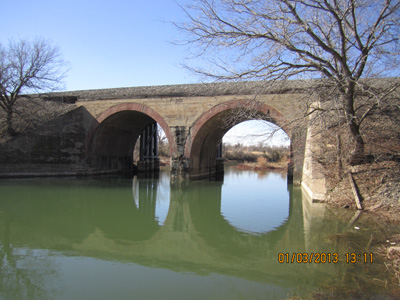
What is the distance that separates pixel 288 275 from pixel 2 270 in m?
3.58

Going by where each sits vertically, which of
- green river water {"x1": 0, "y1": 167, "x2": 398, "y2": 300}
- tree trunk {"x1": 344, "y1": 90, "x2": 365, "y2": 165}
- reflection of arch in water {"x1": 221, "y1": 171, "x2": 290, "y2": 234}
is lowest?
reflection of arch in water {"x1": 221, "y1": 171, "x2": 290, "y2": 234}

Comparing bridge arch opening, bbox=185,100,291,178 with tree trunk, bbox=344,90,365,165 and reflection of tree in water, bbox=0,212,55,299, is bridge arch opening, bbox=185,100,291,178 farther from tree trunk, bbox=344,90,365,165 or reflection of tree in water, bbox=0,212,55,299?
reflection of tree in water, bbox=0,212,55,299

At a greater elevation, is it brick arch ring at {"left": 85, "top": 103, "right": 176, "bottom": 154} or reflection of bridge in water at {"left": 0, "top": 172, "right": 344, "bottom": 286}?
brick arch ring at {"left": 85, "top": 103, "right": 176, "bottom": 154}

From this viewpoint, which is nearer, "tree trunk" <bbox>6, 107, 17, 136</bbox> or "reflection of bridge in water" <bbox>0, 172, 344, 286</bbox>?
"reflection of bridge in water" <bbox>0, 172, 344, 286</bbox>

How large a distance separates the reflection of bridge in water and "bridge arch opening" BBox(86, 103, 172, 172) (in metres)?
7.28

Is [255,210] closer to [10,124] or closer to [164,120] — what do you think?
[164,120]

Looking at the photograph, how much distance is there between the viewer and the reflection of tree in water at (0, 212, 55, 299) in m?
3.37

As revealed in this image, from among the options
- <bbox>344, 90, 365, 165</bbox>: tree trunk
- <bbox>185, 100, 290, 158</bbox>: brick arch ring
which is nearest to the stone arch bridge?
<bbox>185, 100, 290, 158</bbox>: brick arch ring

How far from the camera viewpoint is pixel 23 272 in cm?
390

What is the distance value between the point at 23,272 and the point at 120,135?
50.5ft

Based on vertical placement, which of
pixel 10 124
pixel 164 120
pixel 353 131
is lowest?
pixel 353 131

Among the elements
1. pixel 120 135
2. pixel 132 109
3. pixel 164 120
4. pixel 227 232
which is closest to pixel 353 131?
pixel 227 232

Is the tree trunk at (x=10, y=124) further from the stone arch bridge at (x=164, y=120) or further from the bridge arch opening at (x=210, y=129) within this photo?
the bridge arch opening at (x=210, y=129)

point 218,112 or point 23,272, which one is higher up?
point 218,112
